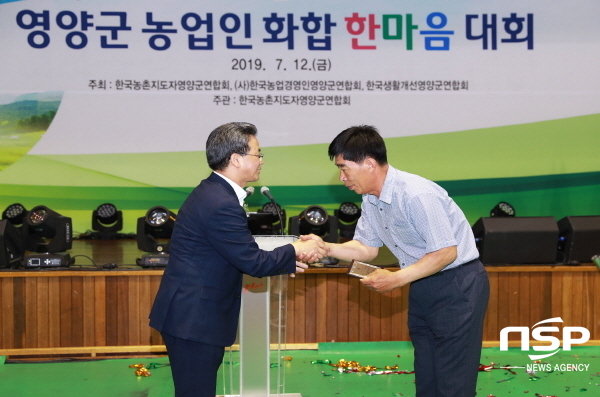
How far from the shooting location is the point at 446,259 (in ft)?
9.36

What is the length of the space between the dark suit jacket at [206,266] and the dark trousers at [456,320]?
27.7 inches

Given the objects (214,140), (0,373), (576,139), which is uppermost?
(576,139)

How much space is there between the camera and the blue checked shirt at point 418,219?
286cm

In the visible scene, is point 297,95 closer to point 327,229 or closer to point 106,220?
point 327,229

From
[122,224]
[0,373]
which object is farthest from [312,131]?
[0,373]

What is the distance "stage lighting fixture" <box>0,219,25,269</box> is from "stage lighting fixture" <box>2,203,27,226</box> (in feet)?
4.82

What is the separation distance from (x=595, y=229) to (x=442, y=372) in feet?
10.2

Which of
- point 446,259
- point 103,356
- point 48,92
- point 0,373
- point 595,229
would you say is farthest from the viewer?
point 48,92

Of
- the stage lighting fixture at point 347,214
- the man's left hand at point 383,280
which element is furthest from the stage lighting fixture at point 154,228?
the man's left hand at point 383,280

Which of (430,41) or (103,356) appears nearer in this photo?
(103,356)

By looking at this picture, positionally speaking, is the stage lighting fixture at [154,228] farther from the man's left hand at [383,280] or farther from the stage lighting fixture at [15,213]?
the man's left hand at [383,280]

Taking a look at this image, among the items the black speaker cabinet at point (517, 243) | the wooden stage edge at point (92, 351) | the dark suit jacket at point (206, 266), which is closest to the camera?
the dark suit jacket at point (206, 266)

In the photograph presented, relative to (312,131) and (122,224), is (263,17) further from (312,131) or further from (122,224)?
(122,224)

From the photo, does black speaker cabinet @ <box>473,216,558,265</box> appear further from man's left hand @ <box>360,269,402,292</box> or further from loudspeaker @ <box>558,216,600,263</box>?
man's left hand @ <box>360,269,402,292</box>
